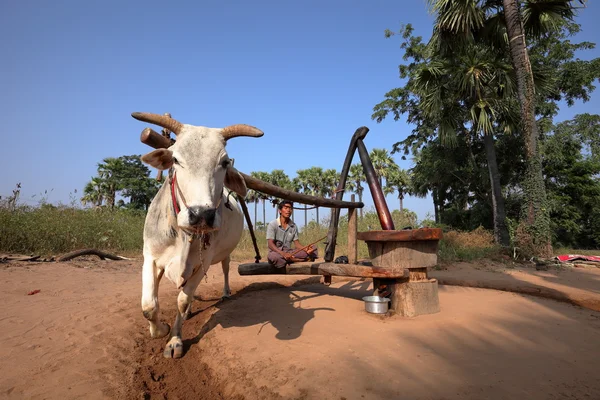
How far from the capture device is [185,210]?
8.24 feet

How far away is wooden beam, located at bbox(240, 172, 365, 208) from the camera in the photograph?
3.82 metres

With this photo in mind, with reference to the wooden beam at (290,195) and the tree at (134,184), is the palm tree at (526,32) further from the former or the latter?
the tree at (134,184)

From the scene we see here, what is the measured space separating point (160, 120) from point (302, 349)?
99.8 inches

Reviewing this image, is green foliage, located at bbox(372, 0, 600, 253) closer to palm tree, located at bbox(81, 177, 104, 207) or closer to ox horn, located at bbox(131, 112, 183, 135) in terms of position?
ox horn, located at bbox(131, 112, 183, 135)

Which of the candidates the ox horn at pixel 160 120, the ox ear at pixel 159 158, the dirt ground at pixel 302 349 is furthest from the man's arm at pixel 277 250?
the ox horn at pixel 160 120

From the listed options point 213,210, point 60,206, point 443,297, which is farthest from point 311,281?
point 60,206

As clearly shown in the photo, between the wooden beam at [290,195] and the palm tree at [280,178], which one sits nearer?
the wooden beam at [290,195]

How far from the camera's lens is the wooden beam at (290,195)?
3.82m

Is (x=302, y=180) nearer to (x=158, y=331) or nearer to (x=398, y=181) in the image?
(x=398, y=181)

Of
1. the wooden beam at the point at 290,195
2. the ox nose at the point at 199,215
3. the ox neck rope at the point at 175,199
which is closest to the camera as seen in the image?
the ox nose at the point at 199,215

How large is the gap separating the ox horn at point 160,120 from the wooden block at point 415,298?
311 centimetres

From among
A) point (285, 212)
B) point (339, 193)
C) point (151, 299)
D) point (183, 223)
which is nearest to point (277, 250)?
point (285, 212)

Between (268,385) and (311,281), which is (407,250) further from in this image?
(311,281)

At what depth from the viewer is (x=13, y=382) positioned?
98.8 inches
